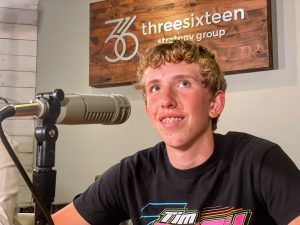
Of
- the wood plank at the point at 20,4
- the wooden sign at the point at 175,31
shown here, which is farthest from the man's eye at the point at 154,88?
the wood plank at the point at 20,4

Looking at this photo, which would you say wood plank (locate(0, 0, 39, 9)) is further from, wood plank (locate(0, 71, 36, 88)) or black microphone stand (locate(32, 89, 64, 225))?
black microphone stand (locate(32, 89, 64, 225))

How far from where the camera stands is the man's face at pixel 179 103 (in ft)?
4.76

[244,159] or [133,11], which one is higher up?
[133,11]

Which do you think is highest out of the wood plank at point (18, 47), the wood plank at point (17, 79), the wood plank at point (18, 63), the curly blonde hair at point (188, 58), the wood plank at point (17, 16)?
the wood plank at point (17, 16)

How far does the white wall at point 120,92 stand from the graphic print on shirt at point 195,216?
4.24ft

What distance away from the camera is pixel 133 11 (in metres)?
3.32

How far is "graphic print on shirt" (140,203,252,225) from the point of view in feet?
4.63

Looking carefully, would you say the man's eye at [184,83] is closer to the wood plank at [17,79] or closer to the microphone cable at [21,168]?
the microphone cable at [21,168]

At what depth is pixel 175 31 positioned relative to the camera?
10.2ft

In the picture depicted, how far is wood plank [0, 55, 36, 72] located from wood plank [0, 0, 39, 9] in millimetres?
380

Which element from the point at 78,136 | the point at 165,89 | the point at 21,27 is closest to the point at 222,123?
the point at 78,136

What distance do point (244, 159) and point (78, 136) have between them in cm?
227

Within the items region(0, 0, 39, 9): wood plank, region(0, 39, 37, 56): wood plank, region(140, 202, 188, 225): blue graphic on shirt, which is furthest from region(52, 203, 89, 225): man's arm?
region(0, 0, 39, 9): wood plank

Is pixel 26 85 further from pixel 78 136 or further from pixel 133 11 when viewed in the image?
pixel 133 11
